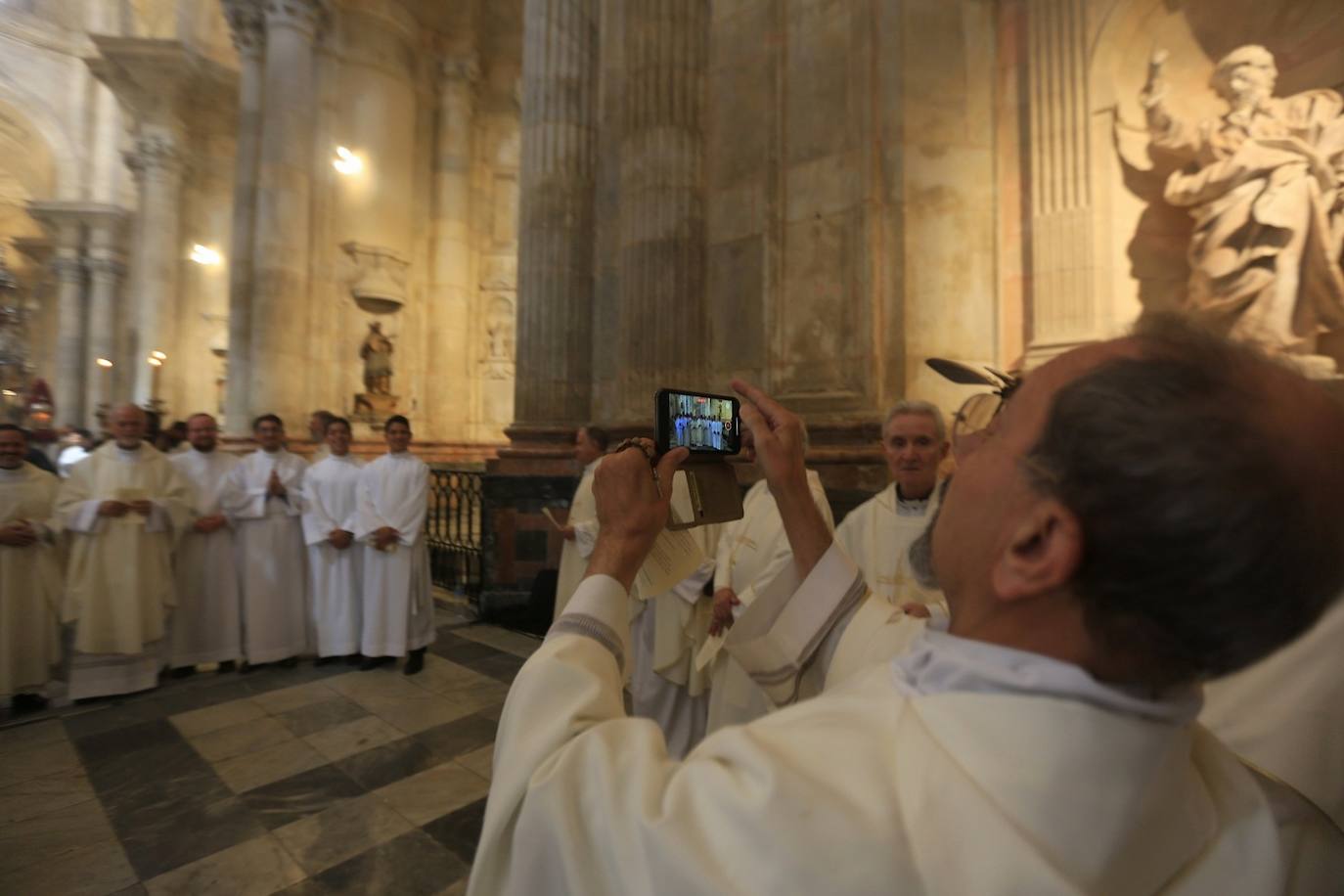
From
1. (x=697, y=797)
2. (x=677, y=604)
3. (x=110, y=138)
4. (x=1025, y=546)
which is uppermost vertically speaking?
(x=110, y=138)

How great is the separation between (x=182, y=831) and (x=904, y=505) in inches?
142

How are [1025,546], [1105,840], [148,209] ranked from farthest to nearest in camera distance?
[148,209]
[1025,546]
[1105,840]

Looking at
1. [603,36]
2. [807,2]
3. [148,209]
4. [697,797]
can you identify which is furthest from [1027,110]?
[148,209]

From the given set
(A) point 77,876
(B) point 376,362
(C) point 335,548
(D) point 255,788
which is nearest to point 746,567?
(D) point 255,788

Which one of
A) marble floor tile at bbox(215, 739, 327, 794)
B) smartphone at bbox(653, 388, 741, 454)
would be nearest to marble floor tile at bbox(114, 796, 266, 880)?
marble floor tile at bbox(215, 739, 327, 794)

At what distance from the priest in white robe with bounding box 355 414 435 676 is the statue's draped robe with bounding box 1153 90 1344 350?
5.75m

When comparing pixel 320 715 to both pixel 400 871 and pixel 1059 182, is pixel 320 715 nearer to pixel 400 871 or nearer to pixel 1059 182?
pixel 400 871

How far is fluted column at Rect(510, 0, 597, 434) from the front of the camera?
21.3 feet

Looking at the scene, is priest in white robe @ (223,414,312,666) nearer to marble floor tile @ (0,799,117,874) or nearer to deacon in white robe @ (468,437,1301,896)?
marble floor tile @ (0,799,117,874)

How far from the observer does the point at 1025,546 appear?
0.74 metres

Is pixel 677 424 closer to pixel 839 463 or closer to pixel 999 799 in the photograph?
pixel 999 799

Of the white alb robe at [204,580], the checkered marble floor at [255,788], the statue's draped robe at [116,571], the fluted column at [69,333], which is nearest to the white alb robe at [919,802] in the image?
the checkered marble floor at [255,788]

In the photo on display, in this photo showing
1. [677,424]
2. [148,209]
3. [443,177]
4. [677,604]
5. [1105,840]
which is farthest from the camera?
[148,209]

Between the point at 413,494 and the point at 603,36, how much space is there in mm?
4672
